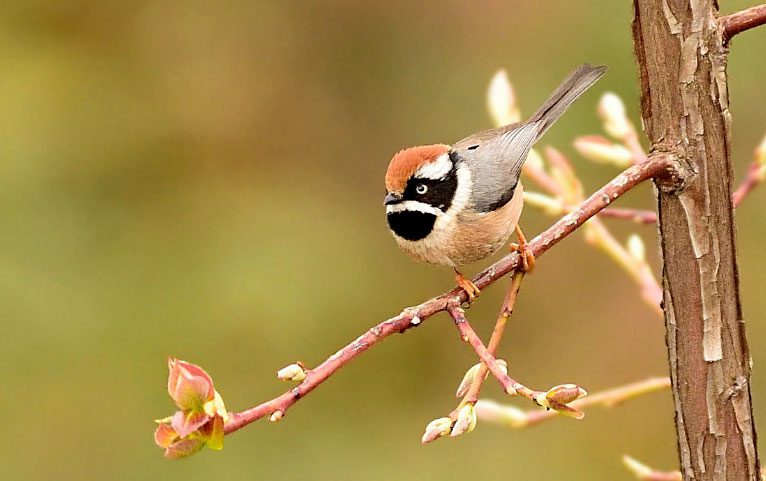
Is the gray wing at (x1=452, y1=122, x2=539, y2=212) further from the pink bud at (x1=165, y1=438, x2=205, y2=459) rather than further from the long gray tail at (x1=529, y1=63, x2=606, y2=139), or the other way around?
the pink bud at (x1=165, y1=438, x2=205, y2=459)

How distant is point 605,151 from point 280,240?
153 inches

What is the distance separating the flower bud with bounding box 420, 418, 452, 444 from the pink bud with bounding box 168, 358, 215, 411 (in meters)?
0.30

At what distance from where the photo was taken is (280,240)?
19.0 ft

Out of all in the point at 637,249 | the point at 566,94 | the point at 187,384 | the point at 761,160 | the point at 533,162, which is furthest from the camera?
the point at 566,94

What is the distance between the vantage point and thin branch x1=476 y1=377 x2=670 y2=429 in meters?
1.81

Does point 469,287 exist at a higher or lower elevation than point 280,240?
lower

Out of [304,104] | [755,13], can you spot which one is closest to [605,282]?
[304,104]

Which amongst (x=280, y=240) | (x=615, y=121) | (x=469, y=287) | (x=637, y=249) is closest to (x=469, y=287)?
(x=469, y=287)

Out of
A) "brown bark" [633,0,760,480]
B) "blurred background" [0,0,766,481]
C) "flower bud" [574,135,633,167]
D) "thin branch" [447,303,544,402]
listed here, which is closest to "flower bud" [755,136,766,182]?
"flower bud" [574,135,633,167]

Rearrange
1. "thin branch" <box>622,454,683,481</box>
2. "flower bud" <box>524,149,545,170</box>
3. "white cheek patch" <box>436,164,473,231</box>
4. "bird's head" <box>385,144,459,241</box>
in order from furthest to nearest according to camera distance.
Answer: "white cheek patch" <box>436,164,473,231</box> → "bird's head" <box>385,144,459,241</box> → "flower bud" <box>524,149,545,170</box> → "thin branch" <box>622,454,683,481</box>

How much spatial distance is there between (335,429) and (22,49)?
3.01 meters

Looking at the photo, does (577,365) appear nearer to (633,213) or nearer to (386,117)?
(386,117)

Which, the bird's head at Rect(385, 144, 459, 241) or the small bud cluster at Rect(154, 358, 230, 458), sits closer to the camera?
the small bud cluster at Rect(154, 358, 230, 458)

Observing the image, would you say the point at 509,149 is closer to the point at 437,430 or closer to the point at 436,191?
the point at 436,191
